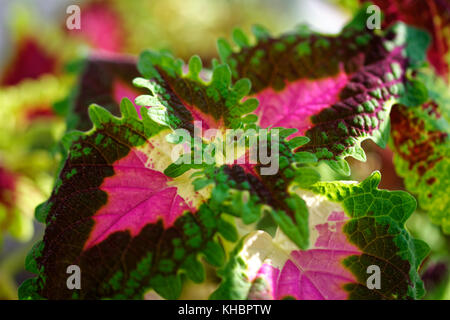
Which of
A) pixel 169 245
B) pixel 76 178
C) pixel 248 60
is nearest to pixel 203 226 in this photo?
pixel 169 245

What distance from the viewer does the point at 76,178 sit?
533 millimetres

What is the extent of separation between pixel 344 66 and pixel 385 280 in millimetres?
301

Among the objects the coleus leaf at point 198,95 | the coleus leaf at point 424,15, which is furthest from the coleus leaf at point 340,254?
the coleus leaf at point 424,15

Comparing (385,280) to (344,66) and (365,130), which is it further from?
(344,66)

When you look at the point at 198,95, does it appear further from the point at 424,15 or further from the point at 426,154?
the point at 424,15

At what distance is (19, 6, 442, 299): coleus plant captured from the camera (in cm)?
47

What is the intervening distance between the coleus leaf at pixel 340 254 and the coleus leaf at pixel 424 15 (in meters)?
0.36

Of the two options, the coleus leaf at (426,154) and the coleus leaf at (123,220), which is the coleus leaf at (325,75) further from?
the coleus leaf at (123,220)

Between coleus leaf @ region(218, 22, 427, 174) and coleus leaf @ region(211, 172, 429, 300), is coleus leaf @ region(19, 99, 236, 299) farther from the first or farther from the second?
coleus leaf @ region(218, 22, 427, 174)

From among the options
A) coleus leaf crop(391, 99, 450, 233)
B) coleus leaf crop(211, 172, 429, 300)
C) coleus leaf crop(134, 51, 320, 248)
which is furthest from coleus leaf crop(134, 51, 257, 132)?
coleus leaf crop(391, 99, 450, 233)

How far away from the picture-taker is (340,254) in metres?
0.53

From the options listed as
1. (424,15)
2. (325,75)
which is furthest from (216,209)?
(424,15)

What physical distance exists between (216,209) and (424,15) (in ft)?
1.74
